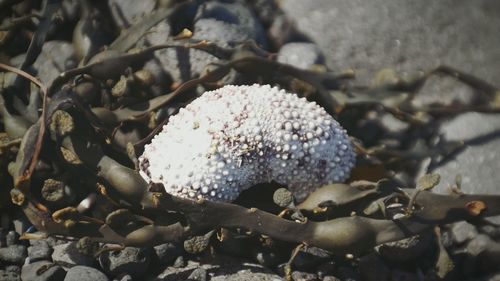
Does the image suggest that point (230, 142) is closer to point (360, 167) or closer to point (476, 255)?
point (360, 167)

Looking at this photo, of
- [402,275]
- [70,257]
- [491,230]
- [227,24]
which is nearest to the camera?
[70,257]

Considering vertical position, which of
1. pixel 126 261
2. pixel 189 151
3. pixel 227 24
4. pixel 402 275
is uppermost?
pixel 227 24

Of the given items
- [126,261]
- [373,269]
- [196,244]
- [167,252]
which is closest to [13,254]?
[126,261]

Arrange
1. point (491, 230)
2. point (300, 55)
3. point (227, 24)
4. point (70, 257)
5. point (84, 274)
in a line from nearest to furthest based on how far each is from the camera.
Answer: point (84, 274) < point (70, 257) < point (491, 230) < point (227, 24) < point (300, 55)

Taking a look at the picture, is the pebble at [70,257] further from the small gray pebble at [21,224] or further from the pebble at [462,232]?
the pebble at [462,232]

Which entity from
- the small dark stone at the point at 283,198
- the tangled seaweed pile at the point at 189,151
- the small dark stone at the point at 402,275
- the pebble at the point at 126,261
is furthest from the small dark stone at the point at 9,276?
the small dark stone at the point at 402,275

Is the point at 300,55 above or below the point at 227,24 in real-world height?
below

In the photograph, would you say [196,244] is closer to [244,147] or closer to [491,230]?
[244,147]
